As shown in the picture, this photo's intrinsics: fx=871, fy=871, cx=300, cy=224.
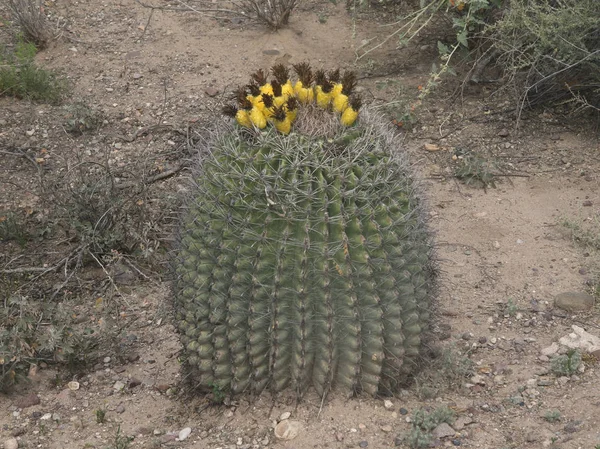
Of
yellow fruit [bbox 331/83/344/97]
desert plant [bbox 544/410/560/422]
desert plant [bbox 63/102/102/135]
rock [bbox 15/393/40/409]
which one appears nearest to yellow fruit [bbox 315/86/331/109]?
yellow fruit [bbox 331/83/344/97]

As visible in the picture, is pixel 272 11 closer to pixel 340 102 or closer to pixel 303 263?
pixel 340 102

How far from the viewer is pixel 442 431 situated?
12.2 ft

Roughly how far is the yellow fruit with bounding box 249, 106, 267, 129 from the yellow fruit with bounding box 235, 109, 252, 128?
0.03m

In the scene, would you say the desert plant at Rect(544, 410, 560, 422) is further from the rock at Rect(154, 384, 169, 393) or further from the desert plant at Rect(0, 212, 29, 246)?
the desert plant at Rect(0, 212, 29, 246)

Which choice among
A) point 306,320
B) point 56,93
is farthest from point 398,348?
point 56,93

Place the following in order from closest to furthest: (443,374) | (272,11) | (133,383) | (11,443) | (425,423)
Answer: (425,423) < (11,443) < (443,374) < (133,383) < (272,11)

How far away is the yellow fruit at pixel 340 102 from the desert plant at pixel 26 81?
398cm

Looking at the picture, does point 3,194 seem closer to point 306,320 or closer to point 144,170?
point 144,170

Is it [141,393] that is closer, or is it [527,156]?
[141,393]

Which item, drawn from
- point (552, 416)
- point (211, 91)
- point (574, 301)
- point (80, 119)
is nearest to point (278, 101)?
point (552, 416)

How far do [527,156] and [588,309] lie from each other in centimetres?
188

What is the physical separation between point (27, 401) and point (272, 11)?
444 cm

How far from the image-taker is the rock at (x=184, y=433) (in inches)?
152

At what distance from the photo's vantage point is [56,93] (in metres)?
6.91
